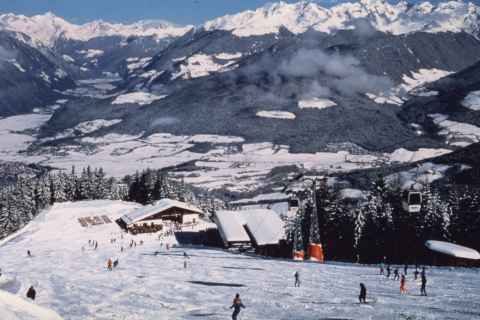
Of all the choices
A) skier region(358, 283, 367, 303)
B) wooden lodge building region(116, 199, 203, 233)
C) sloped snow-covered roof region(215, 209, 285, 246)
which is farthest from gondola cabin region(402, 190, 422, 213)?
wooden lodge building region(116, 199, 203, 233)

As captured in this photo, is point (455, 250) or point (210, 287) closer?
point (210, 287)

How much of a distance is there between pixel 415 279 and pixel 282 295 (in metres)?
9.85

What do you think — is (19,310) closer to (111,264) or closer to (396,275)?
(396,275)

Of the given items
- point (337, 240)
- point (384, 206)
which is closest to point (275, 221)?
point (337, 240)

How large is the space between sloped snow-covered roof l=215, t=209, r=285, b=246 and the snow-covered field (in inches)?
273

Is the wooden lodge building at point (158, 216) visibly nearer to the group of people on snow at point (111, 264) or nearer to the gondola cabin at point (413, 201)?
the group of people on snow at point (111, 264)

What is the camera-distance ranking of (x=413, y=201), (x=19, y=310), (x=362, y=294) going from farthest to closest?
(x=413, y=201) → (x=362, y=294) → (x=19, y=310)

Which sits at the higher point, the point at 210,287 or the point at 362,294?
the point at 362,294

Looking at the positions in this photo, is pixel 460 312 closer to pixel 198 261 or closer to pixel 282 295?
pixel 282 295

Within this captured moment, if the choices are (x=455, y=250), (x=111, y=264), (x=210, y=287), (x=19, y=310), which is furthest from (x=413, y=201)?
(x=19, y=310)

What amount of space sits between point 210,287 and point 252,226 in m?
32.8

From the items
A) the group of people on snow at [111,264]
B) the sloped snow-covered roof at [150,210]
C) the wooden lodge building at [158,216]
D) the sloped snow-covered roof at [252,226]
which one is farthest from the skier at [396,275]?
the sloped snow-covered roof at [150,210]

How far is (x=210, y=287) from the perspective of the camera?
142ft

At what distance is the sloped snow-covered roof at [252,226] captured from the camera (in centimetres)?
7189
